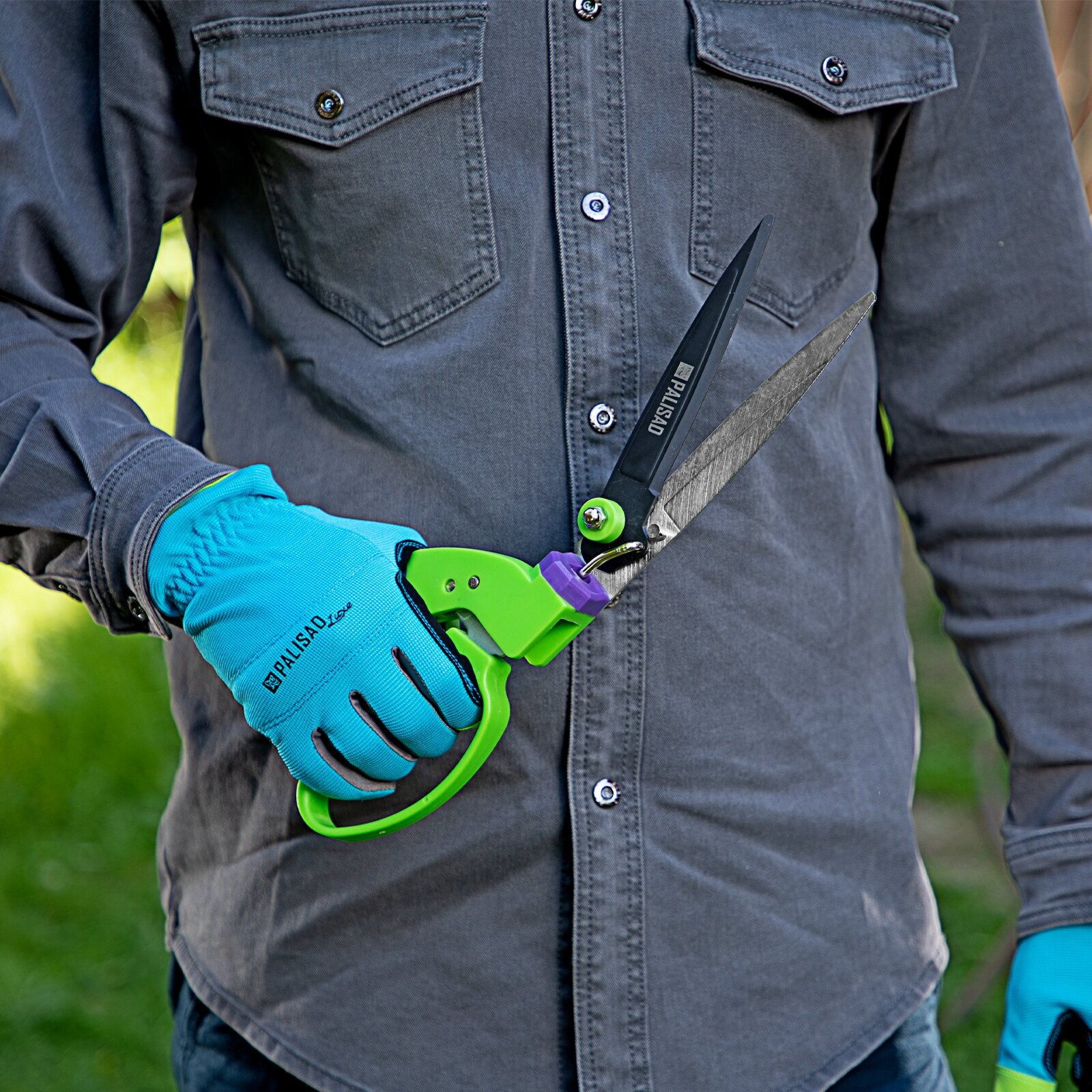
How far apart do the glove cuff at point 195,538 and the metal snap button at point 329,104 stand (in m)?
0.39

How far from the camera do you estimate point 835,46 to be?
1348 millimetres

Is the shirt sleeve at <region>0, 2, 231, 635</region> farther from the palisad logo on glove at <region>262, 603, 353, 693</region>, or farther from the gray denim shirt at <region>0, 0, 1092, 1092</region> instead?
the palisad logo on glove at <region>262, 603, 353, 693</region>

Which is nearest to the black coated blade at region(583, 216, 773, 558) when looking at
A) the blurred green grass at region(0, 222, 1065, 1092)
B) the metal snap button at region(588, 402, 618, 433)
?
the metal snap button at region(588, 402, 618, 433)

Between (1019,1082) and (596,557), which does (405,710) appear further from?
(1019,1082)

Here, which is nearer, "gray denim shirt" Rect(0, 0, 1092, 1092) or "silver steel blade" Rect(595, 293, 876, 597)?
"silver steel blade" Rect(595, 293, 876, 597)

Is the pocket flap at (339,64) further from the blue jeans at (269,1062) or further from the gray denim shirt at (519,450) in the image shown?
the blue jeans at (269,1062)

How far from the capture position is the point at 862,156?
4.60 ft

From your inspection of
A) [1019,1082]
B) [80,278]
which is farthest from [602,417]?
[1019,1082]

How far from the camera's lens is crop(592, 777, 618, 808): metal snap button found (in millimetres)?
1261

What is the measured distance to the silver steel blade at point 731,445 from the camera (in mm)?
1139

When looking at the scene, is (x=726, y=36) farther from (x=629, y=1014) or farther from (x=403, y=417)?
(x=629, y=1014)

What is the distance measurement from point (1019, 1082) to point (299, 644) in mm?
967

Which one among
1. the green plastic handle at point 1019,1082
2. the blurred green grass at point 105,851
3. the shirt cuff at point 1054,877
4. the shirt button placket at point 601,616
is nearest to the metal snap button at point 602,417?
the shirt button placket at point 601,616

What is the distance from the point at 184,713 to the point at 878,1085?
2.96 ft
